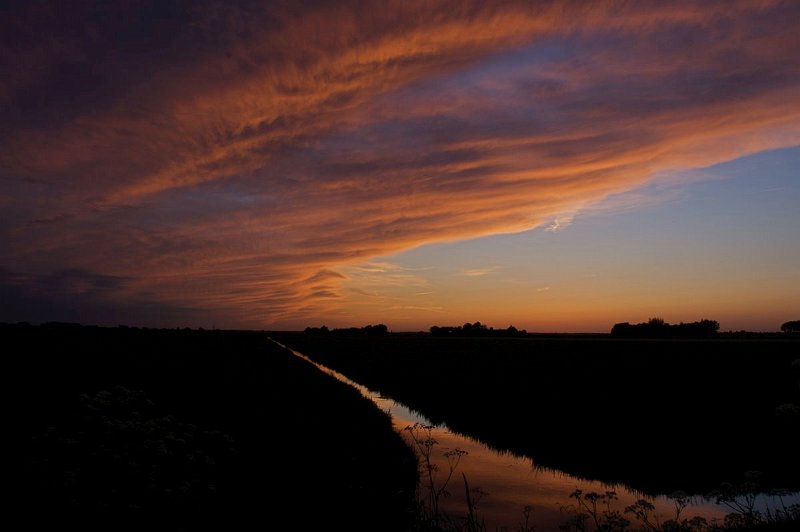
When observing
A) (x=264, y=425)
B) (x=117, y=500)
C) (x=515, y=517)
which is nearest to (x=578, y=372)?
(x=264, y=425)

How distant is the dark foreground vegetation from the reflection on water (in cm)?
139

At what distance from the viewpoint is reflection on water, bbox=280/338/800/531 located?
11984mm

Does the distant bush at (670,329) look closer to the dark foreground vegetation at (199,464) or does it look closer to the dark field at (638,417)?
the dark field at (638,417)

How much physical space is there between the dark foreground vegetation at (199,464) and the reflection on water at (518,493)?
1.39 meters

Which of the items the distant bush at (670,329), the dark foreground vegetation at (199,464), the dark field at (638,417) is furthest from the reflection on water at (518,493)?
the distant bush at (670,329)

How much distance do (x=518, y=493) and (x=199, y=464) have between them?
7.95m

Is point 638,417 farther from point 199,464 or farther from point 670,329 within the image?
point 670,329

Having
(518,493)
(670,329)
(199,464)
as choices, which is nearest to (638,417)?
(518,493)

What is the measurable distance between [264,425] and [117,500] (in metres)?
11.0

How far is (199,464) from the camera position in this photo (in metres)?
11.1

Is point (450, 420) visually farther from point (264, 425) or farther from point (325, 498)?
point (325, 498)

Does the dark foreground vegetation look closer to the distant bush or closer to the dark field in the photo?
the dark field

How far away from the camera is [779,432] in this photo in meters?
19.7

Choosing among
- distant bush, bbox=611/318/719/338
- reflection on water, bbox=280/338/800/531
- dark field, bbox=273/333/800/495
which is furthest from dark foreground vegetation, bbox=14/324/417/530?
distant bush, bbox=611/318/719/338
